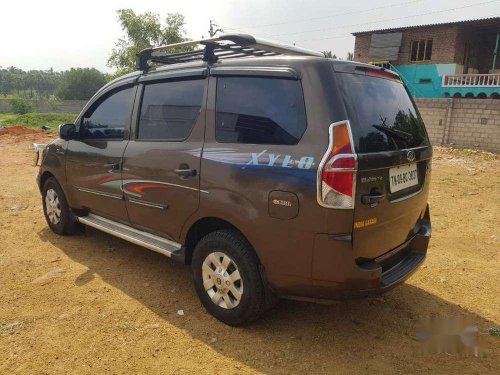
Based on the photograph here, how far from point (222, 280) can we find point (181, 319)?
1.69ft

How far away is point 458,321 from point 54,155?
4.48m

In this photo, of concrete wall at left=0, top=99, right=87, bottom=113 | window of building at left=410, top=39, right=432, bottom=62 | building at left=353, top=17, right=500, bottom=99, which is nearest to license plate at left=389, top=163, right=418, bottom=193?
building at left=353, top=17, right=500, bottom=99

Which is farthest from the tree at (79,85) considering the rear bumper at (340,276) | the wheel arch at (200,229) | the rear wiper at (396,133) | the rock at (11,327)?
the rear bumper at (340,276)

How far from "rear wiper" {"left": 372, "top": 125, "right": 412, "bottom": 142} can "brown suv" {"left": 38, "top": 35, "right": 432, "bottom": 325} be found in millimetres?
18

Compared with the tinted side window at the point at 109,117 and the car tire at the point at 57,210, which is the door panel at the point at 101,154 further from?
the car tire at the point at 57,210

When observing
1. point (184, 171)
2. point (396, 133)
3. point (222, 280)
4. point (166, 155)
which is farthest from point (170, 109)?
point (396, 133)

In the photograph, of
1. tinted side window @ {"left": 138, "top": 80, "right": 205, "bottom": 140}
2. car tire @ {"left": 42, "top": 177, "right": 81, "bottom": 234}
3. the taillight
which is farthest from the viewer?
car tire @ {"left": 42, "top": 177, "right": 81, "bottom": 234}

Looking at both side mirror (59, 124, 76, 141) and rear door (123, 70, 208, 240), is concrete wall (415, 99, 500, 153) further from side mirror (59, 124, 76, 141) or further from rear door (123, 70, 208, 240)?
side mirror (59, 124, 76, 141)

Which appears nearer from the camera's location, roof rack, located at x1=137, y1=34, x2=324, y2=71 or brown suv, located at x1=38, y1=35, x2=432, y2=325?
brown suv, located at x1=38, y1=35, x2=432, y2=325

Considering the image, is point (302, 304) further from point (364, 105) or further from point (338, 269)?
point (364, 105)

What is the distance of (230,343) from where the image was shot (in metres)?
2.81

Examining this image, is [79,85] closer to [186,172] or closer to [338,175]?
[186,172]

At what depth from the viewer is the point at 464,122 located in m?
13.9

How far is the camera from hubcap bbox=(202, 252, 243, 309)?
287 centimetres
